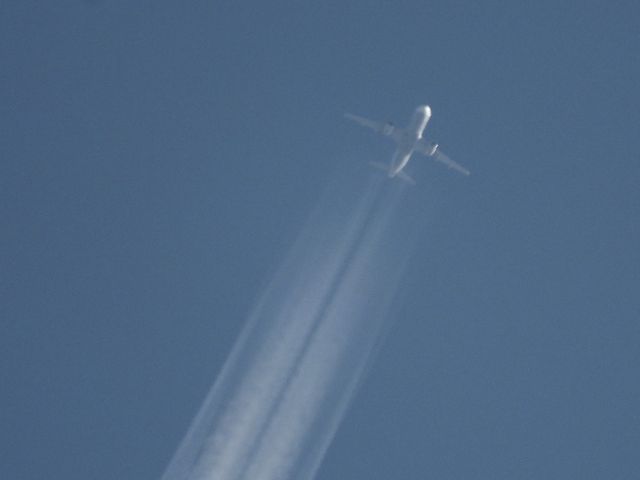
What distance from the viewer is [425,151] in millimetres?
95250

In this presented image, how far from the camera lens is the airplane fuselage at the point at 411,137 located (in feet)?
307

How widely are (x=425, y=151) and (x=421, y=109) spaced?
10.1 feet

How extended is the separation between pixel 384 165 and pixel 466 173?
20.0ft

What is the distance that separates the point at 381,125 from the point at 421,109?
292cm

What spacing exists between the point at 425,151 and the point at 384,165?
9.74 ft

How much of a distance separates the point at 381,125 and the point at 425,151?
357 cm

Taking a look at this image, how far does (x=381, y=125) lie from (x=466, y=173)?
724 centimetres

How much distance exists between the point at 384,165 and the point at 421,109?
4612 mm

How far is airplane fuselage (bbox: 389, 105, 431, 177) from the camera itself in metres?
93.6

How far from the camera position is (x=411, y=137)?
309 ft

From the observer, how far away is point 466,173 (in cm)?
9700

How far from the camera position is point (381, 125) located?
94.5m
